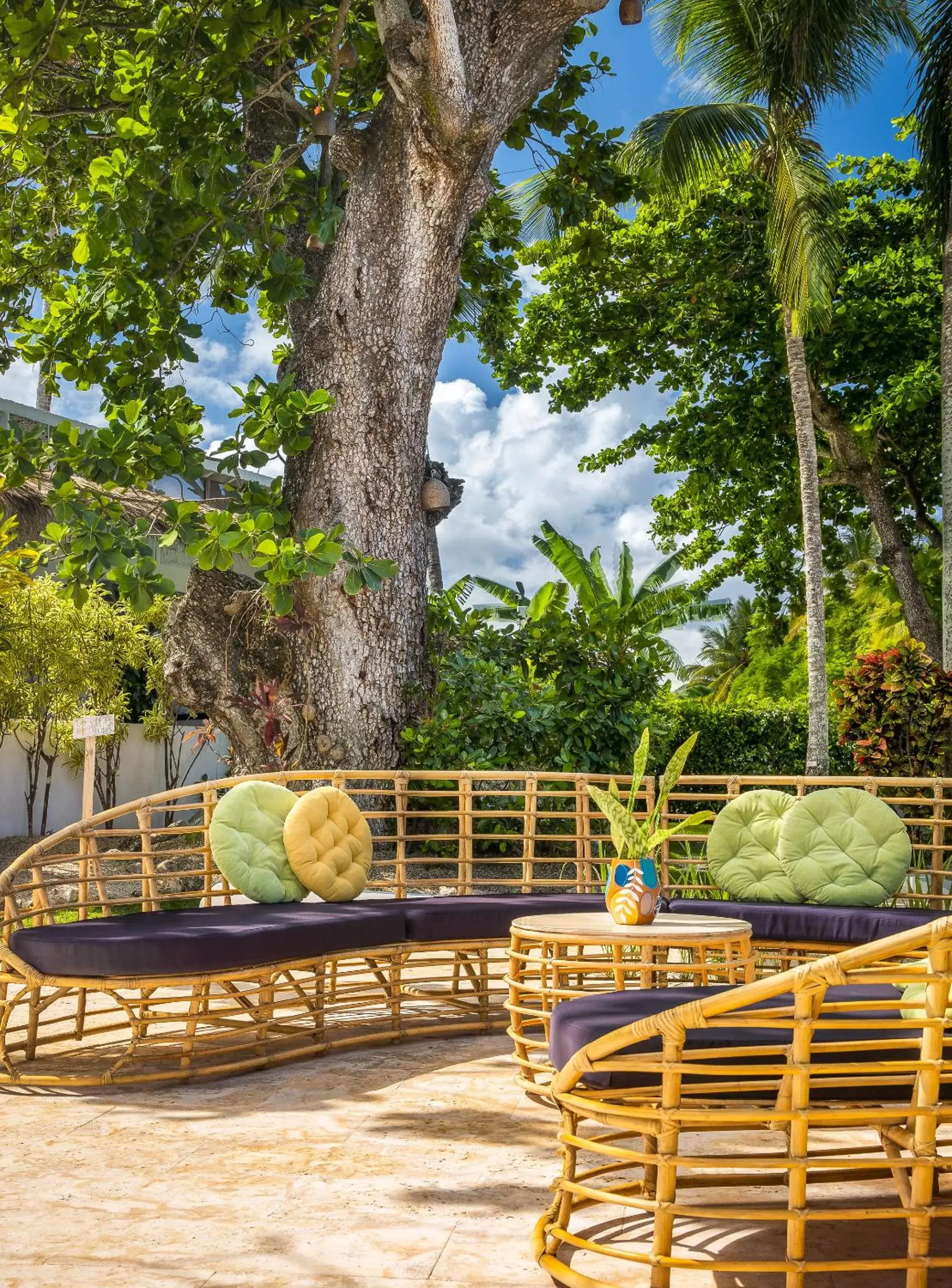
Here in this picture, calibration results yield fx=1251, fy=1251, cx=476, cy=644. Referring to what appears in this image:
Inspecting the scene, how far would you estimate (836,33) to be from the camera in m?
12.9

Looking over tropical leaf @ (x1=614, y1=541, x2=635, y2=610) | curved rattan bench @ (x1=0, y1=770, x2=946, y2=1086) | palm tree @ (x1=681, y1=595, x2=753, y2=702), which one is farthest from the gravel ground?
palm tree @ (x1=681, y1=595, x2=753, y2=702)

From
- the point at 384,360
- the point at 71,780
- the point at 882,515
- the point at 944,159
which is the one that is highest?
the point at 944,159

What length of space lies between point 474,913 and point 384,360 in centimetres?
477

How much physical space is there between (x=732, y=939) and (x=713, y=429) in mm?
14752

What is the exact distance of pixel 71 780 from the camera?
47.0 ft

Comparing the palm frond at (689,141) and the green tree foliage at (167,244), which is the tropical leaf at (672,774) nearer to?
the green tree foliage at (167,244)

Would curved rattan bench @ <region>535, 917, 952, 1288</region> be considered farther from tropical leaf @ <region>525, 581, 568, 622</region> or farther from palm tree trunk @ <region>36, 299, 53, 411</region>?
tropical leaf @ <region>525, 581, 568, 622</region>

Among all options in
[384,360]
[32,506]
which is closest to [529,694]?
[384,360]

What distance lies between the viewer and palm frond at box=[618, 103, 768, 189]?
575 inches

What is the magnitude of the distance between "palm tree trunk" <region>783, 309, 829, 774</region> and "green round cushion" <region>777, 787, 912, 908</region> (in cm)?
768

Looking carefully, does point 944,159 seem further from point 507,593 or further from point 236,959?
point 236,959

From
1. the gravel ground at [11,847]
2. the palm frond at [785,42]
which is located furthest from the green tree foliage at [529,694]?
the palm frond at [785,42]

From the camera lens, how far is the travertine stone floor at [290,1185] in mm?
2645

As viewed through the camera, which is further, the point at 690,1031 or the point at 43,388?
the point at 43,388
